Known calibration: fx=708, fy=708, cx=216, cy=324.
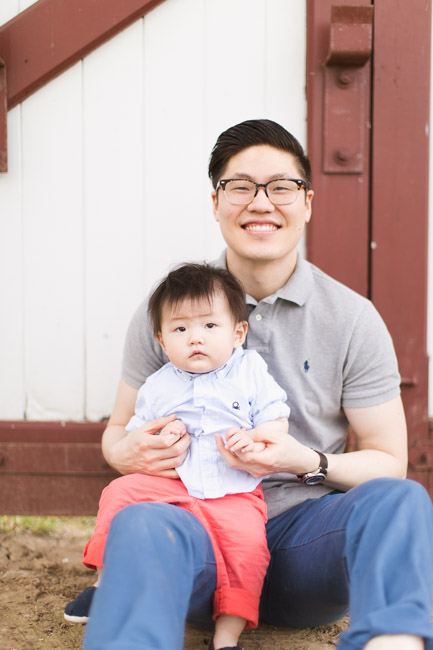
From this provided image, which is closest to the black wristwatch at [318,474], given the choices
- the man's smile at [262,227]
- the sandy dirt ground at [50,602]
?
the sandy dirt ground at [50,602]

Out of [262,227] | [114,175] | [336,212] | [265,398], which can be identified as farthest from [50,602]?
[336,212]

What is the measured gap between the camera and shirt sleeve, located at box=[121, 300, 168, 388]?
1930mm

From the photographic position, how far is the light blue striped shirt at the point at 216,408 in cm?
165

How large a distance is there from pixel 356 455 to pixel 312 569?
313mm

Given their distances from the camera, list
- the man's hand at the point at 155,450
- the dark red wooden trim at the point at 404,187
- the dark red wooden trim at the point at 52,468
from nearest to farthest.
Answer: the man's hand at the point at 155,450
the dark red wooden trim at the point at 404,187
the dark red wooden trim at the point at 52,468

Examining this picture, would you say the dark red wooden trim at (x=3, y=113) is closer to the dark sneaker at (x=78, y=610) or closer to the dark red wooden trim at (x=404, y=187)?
the dark red wooden trim at (x=404, y=187)

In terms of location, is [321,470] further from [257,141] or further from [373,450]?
[257,141]

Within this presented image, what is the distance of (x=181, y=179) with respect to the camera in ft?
7.75

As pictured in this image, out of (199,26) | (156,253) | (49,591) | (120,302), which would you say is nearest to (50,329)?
(120,302)

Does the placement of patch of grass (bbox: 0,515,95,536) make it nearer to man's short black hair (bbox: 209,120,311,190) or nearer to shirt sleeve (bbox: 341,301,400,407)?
shirt sleeve (bbox: 341,301,400,407)

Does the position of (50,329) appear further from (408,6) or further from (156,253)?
(408,6)

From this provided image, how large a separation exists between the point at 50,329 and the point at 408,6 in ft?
5.18

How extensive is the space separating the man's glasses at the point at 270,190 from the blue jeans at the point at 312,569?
2.47 ft

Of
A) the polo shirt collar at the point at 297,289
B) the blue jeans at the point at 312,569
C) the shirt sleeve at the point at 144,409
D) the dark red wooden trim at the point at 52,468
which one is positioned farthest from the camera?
the dark red wooden trim at the point at 52,468
